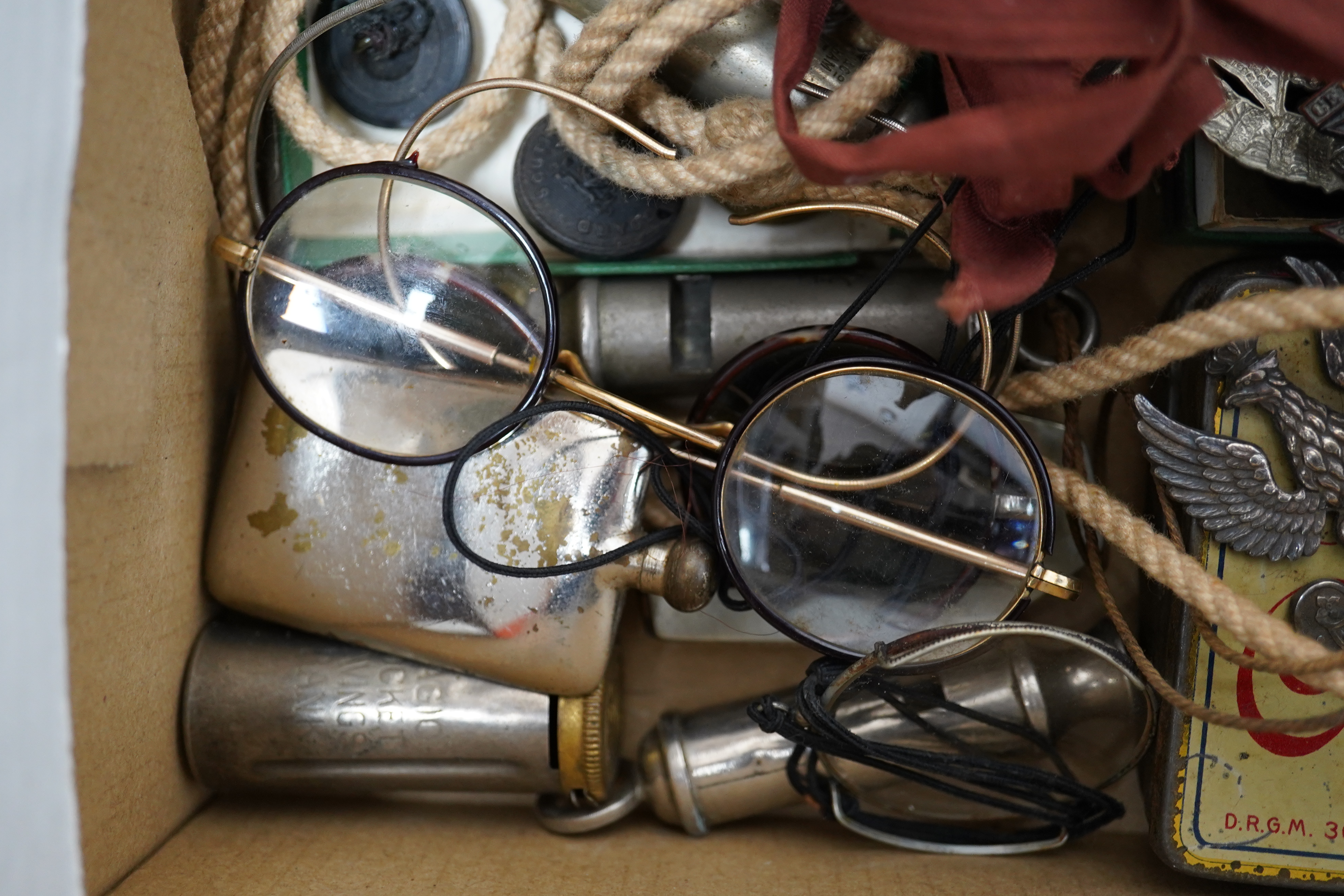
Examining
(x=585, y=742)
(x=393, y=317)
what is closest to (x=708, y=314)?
(x=393, y=317)

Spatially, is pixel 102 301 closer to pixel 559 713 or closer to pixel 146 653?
pixel 146 653

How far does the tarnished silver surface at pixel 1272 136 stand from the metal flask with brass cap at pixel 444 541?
45 cm

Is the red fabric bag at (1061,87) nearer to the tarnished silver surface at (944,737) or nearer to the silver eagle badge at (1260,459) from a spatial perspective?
the silver eagle badge at (1260,459)

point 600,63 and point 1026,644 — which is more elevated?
point 600,63

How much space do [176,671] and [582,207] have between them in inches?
18.1

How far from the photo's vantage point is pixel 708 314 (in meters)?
0.75

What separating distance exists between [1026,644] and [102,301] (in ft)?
2.03

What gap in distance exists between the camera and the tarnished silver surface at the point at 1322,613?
635 millimetres

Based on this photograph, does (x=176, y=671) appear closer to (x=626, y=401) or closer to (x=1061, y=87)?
(x=626, y=401)

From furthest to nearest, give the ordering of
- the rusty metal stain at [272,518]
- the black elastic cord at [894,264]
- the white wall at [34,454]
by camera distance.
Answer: the rusty metal stain at [272,518]
the black elastic cord at [894,264]
the white wall at [34,454]

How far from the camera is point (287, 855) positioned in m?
0.69

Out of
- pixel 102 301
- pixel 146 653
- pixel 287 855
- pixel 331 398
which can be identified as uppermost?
pixel 102 301

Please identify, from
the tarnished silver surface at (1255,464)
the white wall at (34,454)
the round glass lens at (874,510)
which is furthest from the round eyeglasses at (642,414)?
the white wall at (34,454)

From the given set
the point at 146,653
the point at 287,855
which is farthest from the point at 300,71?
the point at 287,855
